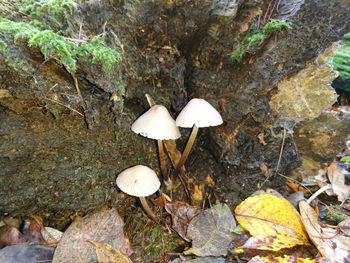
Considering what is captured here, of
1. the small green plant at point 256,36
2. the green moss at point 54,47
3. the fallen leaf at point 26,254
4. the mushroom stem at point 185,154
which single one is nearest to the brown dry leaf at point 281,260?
the mushroom stem at point 185,154

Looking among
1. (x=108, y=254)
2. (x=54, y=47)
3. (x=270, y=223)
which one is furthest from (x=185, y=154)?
(x=54, y=47)

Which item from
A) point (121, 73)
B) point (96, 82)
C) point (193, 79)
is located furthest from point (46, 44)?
point (193, 79)

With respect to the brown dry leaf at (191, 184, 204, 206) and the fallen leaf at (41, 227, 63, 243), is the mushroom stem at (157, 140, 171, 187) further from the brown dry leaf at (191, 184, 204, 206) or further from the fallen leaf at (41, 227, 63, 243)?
the fallen leaf at (41, 227, 63, 243)

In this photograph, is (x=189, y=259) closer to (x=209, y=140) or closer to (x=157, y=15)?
(x=209, y=140)

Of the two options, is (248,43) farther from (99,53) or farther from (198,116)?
(99,53)

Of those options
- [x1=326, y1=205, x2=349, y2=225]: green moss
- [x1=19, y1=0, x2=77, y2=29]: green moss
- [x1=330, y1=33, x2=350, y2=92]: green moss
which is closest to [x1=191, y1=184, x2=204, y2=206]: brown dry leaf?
[x1=326, y1=205, x2=349, y2=225]: green moss

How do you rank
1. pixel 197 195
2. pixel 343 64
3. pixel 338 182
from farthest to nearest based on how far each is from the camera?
pixel 343 64
pixel 338 182
pixel 197 195

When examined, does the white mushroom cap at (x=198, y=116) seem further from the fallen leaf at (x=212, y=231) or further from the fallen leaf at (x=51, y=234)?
the fallen leaf at (x=51, y=234)
